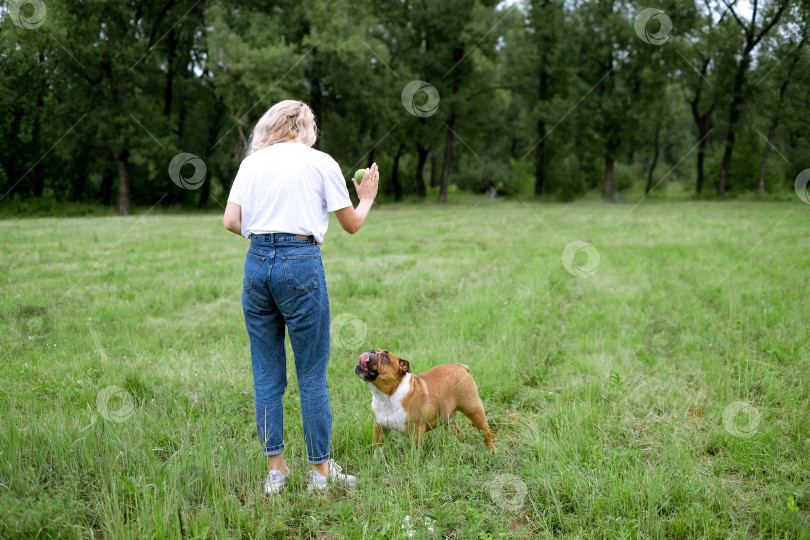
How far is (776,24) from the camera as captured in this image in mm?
33844

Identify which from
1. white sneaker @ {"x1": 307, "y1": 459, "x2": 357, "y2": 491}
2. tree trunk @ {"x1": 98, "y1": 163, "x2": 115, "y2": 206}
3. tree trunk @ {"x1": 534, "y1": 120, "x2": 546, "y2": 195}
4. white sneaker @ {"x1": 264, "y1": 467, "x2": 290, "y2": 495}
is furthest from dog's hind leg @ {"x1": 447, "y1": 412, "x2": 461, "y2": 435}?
tree trunk @ {"x1": 534, "y1": 120, "x2": 546, "y2": 195}

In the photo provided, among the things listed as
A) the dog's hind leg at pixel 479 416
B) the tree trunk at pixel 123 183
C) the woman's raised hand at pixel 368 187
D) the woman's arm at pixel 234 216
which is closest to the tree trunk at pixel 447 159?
the tree trunk at pixel 123 183

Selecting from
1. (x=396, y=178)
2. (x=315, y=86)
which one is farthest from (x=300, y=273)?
(x=396, y=178)

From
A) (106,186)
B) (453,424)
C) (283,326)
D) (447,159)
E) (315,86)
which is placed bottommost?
(453,424)

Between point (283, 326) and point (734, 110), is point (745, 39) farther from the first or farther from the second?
point (283, 326)

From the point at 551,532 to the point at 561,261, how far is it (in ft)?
32.2

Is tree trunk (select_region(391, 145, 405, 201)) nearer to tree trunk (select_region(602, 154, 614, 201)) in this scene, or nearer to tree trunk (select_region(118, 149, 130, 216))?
tree trunk (select_region(602, 154, 614, 201))

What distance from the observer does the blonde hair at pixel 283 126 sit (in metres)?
3.41

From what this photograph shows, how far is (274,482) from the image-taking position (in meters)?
3.47

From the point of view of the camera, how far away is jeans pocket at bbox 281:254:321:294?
3.24 m

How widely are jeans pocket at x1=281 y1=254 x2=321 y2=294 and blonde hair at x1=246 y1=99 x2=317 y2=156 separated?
746 mm

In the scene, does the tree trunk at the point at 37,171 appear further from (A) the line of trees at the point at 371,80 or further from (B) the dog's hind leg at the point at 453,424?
(B) the dog's hind leg at the point at 453,424

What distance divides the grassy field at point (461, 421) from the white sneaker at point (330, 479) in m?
0.07

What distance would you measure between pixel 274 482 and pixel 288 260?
139cm
